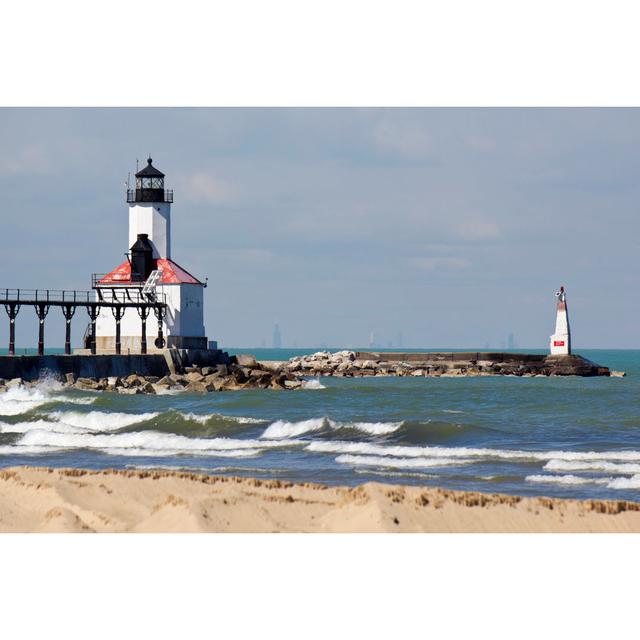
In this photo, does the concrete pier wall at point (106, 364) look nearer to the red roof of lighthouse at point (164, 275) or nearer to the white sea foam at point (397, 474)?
the red roof of lighthouse at point (164, 275)

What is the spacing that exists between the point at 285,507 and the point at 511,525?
2671mm

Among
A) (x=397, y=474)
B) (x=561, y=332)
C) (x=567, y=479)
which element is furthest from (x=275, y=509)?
(x=561, y=332)

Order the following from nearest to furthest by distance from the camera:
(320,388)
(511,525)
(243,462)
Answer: (511,525), (243,462), (320,388)

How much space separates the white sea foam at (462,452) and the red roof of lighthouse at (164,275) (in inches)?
1223

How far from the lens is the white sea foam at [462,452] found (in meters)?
20.8

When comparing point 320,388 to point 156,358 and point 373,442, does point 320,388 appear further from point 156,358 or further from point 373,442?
point 373,442

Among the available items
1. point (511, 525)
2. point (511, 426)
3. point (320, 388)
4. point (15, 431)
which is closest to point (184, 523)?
point (511, 525)

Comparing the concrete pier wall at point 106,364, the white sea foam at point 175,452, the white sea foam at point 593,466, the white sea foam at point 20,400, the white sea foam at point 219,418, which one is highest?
the concrete pier wall at point 106,364

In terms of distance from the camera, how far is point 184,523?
12.1m

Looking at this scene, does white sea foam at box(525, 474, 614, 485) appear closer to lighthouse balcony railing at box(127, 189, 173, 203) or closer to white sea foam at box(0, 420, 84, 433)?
white sea foam at box(0, 420, 84, 433)

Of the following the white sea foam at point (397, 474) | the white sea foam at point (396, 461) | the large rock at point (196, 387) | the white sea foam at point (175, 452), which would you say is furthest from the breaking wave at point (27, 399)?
the white sea foam at point (397, 474)

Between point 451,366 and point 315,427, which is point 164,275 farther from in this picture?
point 315,427

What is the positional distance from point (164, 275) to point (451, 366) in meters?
23.1

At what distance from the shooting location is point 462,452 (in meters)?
21.8
